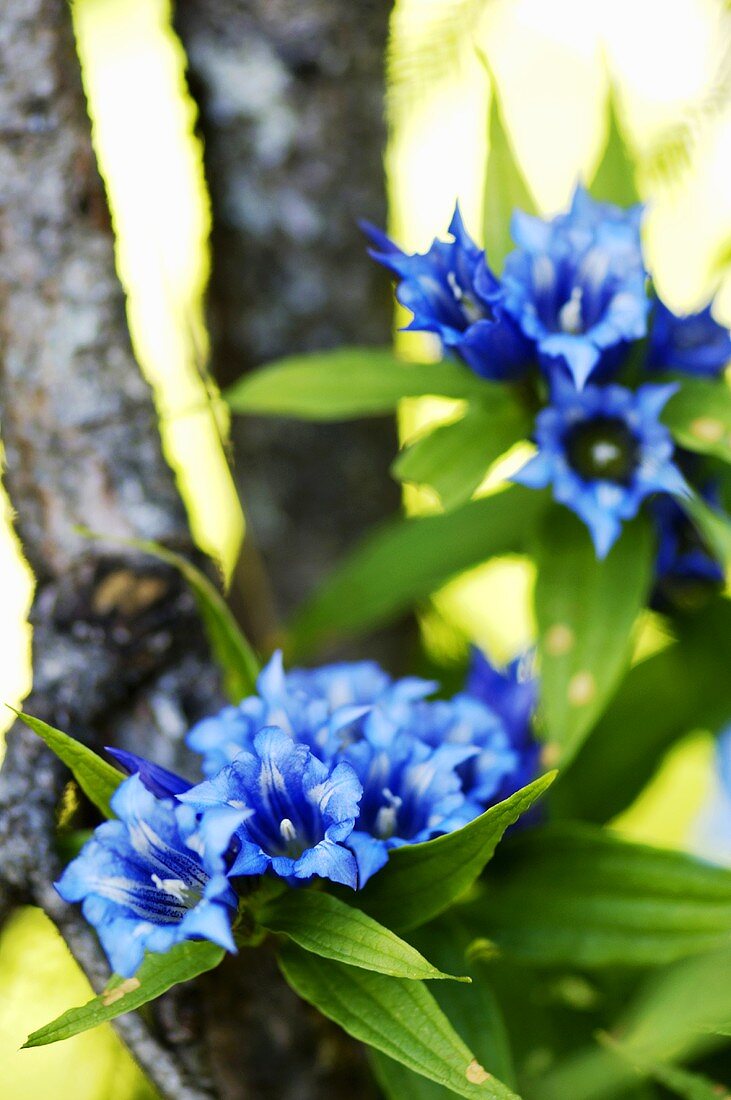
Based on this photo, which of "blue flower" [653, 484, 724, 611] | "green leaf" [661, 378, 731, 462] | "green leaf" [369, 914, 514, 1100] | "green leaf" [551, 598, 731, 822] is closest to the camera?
"green leaf" [369, 914, 514, 1100]

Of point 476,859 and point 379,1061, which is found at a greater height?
point 476,859

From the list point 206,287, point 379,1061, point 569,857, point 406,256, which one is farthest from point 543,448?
point 206,287

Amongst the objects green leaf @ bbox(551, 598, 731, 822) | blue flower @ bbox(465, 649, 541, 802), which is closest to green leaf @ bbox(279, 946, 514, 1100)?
blue flower @ bbox(465, 649, 541, 802)

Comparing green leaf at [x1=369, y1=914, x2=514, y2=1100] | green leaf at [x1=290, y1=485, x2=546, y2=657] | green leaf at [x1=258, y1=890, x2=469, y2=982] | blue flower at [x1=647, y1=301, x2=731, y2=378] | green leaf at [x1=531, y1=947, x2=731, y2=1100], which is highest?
blue flower at [x1=647, y1=301, x2=731, y2=378]

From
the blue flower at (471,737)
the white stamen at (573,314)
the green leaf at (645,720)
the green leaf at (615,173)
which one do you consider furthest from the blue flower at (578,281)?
the green leaf at (645,720)

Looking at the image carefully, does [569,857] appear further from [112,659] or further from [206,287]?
[206,287]

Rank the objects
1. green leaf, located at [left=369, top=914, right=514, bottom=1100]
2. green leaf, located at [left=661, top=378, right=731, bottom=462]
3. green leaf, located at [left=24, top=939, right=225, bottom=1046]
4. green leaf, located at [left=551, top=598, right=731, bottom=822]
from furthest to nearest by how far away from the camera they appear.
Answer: green leaf, located at [left=551, top=598, right=731, bottom=822] → green leaf, located at [left=661, top=378, right=731, bottom=462] → green leaf, located at [left=369, top=914, right=514, bottom=1100] → green leaf, located at [left=24, top=939, right=225, bottom=1046]

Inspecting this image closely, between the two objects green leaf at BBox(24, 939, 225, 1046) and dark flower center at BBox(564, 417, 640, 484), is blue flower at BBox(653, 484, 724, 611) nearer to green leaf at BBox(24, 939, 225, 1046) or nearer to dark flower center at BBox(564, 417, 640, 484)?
dark flower center at BBox(564, 417, 640, 484)
